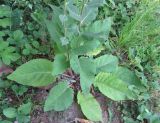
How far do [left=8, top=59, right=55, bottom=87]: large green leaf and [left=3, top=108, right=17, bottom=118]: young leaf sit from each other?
0.64ft

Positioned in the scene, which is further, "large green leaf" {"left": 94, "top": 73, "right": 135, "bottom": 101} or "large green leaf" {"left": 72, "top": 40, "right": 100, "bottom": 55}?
"large green leaf" {"left": 94, "top": 73, "right": 135, "bottom": 101}

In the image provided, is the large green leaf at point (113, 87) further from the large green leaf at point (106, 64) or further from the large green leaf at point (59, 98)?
the large green leaf at point (59, 98)

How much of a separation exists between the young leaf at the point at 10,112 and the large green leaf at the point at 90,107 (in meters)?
0.45

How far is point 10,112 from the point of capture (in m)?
2.26

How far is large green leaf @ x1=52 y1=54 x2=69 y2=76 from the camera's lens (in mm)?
2146

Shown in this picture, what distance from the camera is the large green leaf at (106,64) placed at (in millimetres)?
2369

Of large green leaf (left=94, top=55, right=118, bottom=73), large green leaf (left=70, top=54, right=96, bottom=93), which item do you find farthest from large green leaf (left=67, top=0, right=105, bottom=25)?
large green leaf (left=94, top=55, right=118, bottom=73)

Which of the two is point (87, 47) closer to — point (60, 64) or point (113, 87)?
point (60, 64)

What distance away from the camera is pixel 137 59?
270cm

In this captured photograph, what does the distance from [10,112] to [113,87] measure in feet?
2.42

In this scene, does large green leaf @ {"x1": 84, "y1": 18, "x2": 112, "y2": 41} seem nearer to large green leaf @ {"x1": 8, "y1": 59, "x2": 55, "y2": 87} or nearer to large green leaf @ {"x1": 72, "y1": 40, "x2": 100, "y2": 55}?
large green leaf @ {"x1": 72, "y1": 40, "x2": 100, "y2": 55}

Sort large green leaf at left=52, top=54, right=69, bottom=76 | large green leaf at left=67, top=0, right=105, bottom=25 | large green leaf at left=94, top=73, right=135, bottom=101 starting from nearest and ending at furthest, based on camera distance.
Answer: large green leaf at left=67, top=0, right=105, bottom=25 < large green leaf at left=52, top=54, right=69, bottom=76 < large green leaf at left=94, top=73, right=135, bottom=101

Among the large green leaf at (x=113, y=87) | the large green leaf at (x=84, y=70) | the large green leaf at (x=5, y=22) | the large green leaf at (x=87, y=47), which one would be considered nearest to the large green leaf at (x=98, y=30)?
the large green leaf at (x=87, y=47)

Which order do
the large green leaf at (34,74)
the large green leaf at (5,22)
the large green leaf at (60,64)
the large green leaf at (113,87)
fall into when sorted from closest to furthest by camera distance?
1. the large green leaf at (60,64)
2. the large green leaf at (34,74)
3. the large green leaf at (113,87)
4. the large green leaf at (5,22)
